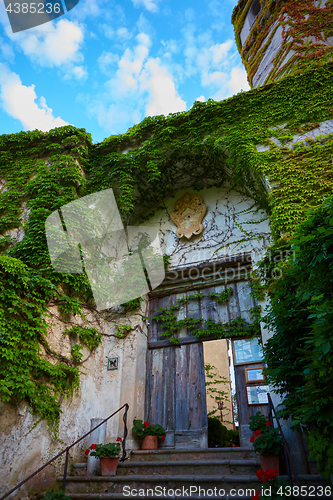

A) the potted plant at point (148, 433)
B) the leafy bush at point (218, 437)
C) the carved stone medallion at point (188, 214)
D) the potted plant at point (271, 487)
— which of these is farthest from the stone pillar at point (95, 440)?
the leafy bush at point (218, 437)

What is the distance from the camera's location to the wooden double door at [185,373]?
532 centimetres

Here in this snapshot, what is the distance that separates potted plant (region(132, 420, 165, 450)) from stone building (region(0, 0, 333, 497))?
0.19 metres

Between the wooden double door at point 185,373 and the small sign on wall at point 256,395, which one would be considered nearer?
the wooden double door at point 185,373

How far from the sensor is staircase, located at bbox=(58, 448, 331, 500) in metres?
3.29

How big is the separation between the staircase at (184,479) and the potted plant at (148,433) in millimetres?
557

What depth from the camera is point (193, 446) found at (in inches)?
202

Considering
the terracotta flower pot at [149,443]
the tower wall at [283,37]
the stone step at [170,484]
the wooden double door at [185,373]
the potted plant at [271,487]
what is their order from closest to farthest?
1. the potted plant at [271,487]
2. the stone step at [170,484]
3. the terracotta flower pot at [149,443]
4. the wooden double door at [185,373]
5. the tower wall at [283,37]

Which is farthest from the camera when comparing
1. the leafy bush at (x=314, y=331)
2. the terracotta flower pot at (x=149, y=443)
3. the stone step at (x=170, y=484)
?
the terracotta flower pot at (x=149, y=443)

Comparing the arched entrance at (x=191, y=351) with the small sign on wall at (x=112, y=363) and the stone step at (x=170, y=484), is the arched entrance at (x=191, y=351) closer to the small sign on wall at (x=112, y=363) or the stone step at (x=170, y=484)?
the small sign on wall at (x=112, y=363)

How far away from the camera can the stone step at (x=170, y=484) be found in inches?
128

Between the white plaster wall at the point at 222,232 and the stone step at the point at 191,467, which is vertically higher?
the white plaster wall at the point at 222,232

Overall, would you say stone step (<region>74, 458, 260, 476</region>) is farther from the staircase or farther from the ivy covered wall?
the ivy covered wall

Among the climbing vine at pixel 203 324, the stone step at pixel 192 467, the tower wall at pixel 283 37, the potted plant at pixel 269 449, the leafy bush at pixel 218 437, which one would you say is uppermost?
the tower wall at pixel 283 37

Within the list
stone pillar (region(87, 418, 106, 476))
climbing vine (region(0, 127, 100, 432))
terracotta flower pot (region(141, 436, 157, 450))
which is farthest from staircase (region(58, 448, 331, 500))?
climbing vine (region(0, 127, 100, 432))
